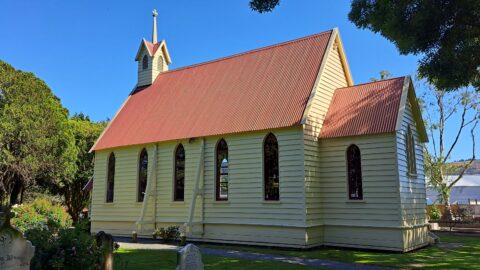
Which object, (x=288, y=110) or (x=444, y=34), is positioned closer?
(x=444, y=34)

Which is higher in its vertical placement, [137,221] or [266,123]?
[266,123]

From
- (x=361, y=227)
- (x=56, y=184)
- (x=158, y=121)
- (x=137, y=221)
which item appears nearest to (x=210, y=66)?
(x=158, y=121)

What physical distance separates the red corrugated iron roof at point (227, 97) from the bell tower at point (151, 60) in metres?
1.13

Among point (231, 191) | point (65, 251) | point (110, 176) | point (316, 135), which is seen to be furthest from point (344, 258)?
point (110, 176)

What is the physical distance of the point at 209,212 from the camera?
20906mm

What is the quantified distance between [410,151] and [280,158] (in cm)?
595

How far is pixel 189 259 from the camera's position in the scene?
8758 mm

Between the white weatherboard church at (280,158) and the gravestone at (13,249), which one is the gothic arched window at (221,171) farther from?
the gravestone at (13,249)

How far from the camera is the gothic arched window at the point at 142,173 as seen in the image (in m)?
24.1

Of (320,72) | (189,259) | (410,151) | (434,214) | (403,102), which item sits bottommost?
(189,259)

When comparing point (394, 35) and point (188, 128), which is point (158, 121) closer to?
point (188, 128)

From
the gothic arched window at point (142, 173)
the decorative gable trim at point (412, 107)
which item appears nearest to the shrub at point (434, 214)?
the decorative gable trim at point (412, 107)

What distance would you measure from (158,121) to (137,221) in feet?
18.0

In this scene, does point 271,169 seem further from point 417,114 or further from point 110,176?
point 110,176
